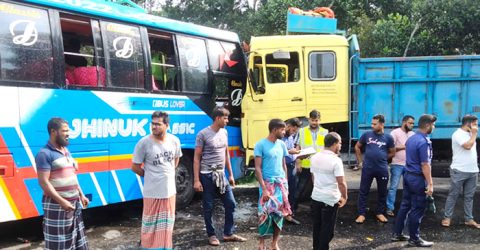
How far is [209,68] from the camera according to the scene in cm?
720

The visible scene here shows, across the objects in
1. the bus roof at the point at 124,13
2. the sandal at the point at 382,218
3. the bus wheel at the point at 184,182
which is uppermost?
the bus roof at the point at 124,13

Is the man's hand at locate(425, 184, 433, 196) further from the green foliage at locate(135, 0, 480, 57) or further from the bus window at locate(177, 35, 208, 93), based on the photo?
the green foliage at locate(135, 0, 480, 57)

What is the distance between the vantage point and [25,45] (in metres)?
4.81

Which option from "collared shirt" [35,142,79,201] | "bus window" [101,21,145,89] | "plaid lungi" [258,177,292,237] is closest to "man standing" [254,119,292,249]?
"plaid lungi" [258,177,292,237]

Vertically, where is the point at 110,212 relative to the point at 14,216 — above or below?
below

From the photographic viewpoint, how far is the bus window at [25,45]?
4.62m

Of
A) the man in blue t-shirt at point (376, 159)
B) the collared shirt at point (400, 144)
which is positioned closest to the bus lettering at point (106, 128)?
the man in blue t-shirt at point (376, 159)

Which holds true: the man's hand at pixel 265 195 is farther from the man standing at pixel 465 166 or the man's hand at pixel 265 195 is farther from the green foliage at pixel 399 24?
the green foliage at pixel 399 24

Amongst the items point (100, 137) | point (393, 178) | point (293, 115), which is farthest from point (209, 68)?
point (393, 178)

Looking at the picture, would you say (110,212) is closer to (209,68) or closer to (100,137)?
(100,137)

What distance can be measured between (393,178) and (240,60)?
3.35m

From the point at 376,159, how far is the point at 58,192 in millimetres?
4212

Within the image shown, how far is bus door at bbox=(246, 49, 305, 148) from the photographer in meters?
7.46

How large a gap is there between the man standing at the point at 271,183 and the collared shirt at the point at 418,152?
1561 mm
